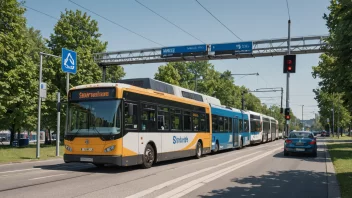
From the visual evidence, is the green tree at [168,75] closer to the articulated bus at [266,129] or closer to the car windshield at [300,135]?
the articulated bus at [266,129]

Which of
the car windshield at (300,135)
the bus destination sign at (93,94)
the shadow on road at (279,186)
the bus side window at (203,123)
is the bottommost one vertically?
the shadow on road at (279,186)

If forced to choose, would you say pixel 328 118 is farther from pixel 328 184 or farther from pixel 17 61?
pixel 328 184

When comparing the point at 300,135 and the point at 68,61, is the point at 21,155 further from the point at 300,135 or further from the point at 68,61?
the point at 300,135

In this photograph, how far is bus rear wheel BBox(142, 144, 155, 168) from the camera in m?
13.3

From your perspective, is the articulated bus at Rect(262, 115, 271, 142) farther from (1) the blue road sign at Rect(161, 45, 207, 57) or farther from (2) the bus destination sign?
(2) the bus destination sign

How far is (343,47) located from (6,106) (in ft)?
88.2

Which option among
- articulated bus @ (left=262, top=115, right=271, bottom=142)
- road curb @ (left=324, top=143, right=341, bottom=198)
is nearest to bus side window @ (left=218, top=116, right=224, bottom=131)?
road curb @ (left=324, top=143, right=341, bottom=198)

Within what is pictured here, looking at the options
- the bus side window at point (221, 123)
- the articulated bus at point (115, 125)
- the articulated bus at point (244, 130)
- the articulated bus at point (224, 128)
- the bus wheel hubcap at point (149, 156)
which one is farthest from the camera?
the articulated bus at point (244, 130)

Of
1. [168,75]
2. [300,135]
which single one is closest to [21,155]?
[300,135]

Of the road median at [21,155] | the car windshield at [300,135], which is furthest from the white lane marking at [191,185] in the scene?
the car windshield at [300,135]

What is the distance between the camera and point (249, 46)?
34188mm

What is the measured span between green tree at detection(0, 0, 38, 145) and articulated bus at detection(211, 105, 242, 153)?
1605 centimetres

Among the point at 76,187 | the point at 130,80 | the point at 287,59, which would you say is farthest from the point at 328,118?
the point at 76,187

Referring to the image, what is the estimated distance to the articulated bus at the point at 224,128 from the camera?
21.9 metres
